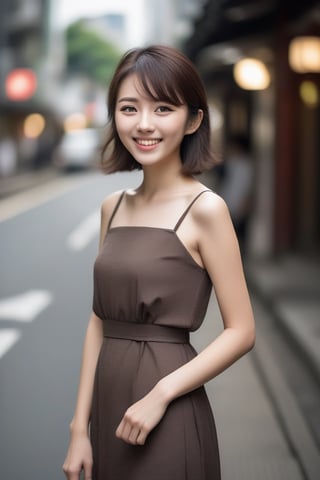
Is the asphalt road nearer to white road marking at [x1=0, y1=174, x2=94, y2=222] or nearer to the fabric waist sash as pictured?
white road marking at [x1=0, y1=174, x2=94, y2=222]

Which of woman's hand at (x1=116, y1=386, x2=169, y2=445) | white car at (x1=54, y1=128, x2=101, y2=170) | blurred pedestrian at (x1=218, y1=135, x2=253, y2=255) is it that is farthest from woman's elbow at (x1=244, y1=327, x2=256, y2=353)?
white car at (x1=54, y1=128, x2=101, y2=170)

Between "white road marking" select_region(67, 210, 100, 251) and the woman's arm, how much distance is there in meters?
10.3

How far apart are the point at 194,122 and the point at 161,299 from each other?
475 millimetres

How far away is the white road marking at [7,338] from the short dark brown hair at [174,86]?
4.56 m

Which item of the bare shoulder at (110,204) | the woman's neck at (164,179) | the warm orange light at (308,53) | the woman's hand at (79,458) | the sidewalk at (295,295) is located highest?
the woman's neck at (164,179)

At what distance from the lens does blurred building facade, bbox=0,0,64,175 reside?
118 ft

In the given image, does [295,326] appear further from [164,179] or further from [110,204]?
[164,179]

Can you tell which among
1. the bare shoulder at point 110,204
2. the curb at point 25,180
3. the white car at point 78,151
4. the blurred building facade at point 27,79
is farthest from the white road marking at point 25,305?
the white car at point 78,151

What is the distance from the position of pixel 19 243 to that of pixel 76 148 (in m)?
21.8

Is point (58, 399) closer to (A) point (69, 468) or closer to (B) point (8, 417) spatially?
(B) point (8, 417)

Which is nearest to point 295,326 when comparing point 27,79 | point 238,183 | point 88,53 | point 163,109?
point 238,183

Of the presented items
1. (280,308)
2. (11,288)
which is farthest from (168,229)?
(11,288)

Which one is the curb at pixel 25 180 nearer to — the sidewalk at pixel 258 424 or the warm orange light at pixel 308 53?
the warm orange light at pixel 308 53

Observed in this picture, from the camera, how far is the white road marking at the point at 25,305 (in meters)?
7.80
